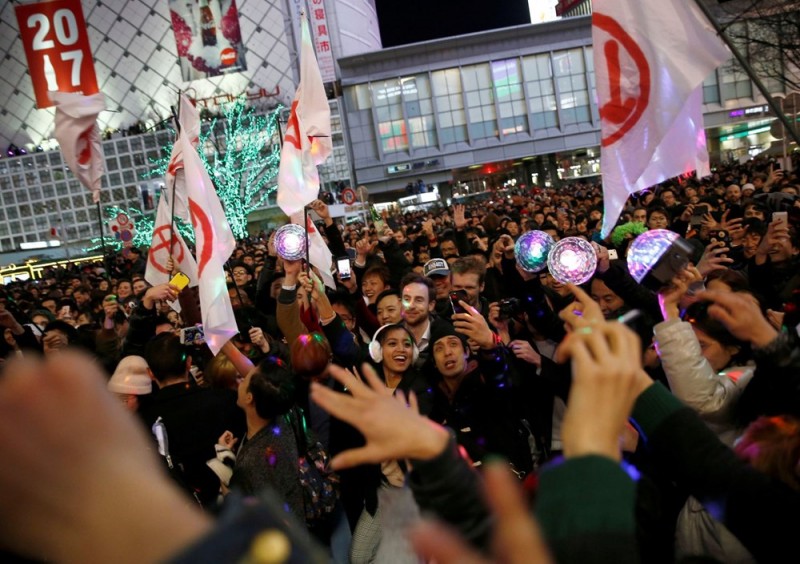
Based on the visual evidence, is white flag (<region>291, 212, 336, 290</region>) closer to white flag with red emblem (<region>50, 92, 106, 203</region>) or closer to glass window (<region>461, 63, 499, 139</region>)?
white flag with red emblem (<region>50, 92, 106, 203</region>)

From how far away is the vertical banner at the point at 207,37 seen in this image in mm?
44281

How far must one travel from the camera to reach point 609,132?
3729 millimetres

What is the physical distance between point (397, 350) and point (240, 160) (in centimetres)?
3538

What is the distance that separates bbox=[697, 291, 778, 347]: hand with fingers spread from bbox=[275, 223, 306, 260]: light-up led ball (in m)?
3.49

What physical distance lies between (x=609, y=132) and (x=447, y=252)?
408cm

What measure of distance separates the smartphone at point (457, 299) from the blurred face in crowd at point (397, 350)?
0.78m

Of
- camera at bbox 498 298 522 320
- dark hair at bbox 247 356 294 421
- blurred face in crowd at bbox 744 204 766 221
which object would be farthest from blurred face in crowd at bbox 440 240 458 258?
dark hair at bbox 247 356 294 421

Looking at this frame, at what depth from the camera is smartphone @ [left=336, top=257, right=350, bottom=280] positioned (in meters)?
6.72

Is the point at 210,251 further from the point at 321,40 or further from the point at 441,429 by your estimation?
the point at 321,40

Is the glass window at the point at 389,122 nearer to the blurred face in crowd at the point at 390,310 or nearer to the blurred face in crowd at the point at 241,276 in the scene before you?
the blurred face in crowd at the point at 241,276

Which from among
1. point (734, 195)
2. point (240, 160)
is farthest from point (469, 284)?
point (240, 160)

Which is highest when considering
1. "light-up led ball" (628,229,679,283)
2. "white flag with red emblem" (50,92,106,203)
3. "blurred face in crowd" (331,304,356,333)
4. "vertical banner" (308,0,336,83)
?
"vertical banner" (308,0,336,83)

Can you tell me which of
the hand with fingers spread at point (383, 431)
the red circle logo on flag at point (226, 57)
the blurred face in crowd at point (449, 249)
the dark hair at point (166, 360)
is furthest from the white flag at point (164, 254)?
the red circle logo on flag at point (226, 57)

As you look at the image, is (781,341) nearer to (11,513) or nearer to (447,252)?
(11,513)
